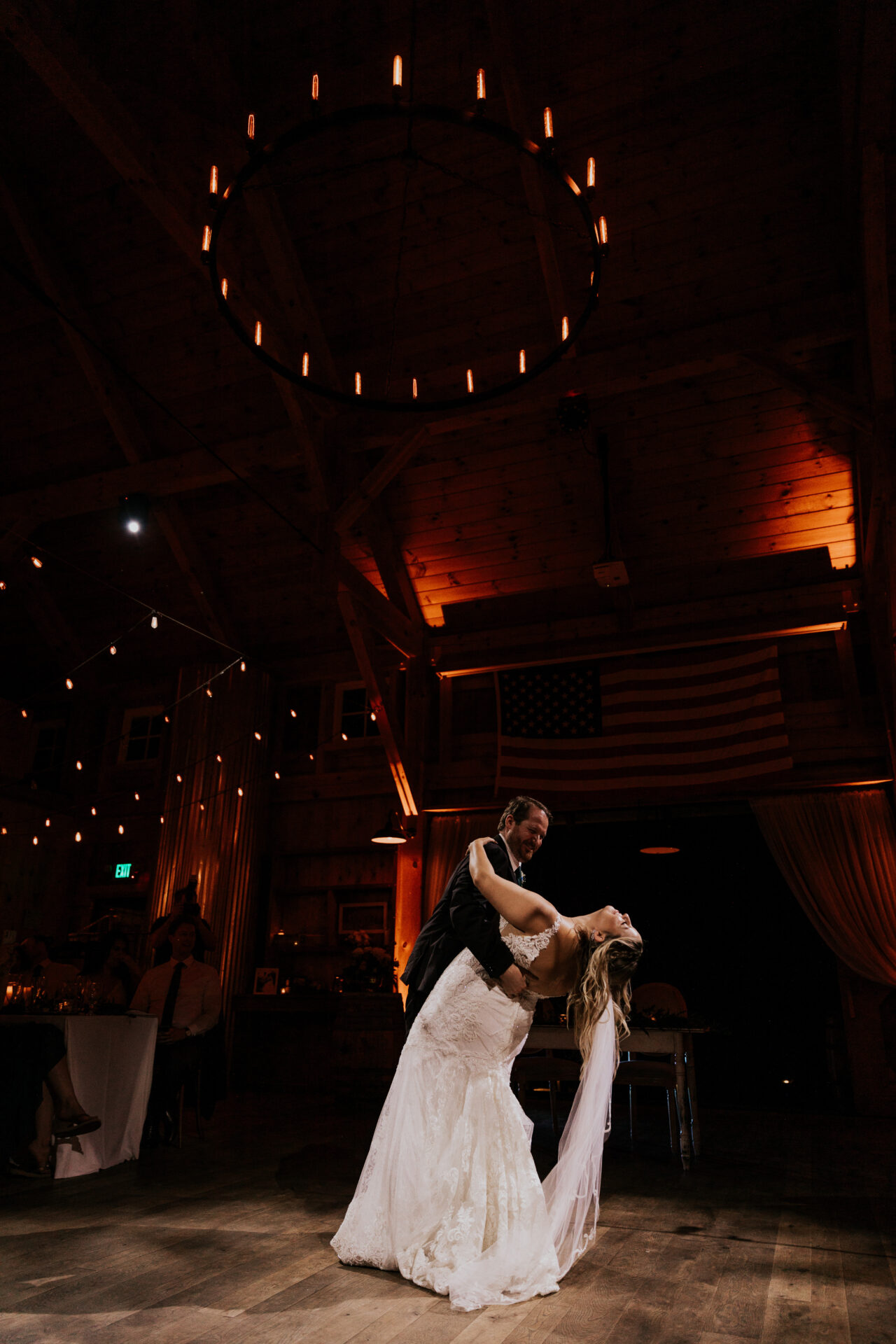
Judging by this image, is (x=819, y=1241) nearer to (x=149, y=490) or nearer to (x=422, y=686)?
(x=422, y=686)

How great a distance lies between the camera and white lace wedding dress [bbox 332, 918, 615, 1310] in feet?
8.68

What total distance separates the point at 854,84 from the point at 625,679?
16.4 feet

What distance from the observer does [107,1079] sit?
4672 mm

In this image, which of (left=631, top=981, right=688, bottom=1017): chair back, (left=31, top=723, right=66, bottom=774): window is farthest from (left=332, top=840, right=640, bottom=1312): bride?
(left=31, top=723, right=66, bottom=774): window

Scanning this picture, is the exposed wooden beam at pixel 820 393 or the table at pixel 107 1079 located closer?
the table at pixel 107 1079

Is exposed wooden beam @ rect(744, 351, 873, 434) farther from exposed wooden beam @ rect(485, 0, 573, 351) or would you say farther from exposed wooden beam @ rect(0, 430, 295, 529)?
exposed wooden beam @ rect(0, 430, 295, 529)

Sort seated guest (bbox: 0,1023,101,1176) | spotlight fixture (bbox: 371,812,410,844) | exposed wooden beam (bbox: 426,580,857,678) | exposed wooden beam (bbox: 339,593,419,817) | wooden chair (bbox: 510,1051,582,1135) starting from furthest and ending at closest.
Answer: spotlight fixture (bbox: 371,812,410,844) < exposed wooden beam (bbox: 426,580,857,678) < exposed wooden beam (bbox: 339,593,419,817) < wooden chair (bbox: 510,1051,582,1135) < seated guest (bbox: 0,1023,101,1176)

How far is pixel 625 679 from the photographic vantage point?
8617mm

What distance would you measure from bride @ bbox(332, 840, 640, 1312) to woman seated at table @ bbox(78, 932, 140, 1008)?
10.8 feet

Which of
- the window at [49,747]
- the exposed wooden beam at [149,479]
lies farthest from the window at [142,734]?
the exposed wooden beam at [149,479]

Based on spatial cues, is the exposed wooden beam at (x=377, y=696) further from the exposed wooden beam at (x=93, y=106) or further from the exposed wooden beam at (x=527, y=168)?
the exposed wooden beam at (x=93, y=106)

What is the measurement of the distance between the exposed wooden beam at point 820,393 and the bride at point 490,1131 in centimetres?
512

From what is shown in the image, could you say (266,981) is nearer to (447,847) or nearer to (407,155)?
(447,847)

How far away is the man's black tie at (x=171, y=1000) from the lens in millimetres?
5383
